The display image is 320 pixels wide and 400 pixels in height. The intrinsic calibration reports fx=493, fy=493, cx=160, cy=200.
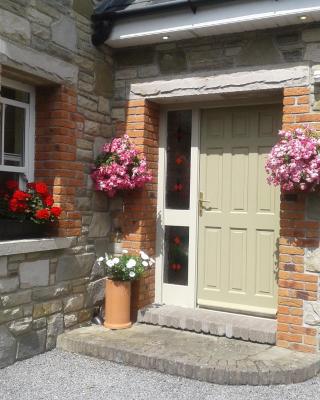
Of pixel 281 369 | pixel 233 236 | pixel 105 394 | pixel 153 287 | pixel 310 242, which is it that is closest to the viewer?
pixel 105 394

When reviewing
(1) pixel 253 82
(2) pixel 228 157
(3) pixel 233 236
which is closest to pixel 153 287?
(3) pixel 233 236

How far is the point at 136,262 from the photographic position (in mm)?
4895

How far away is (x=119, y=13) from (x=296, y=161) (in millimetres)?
2224

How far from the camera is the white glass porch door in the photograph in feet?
17.2

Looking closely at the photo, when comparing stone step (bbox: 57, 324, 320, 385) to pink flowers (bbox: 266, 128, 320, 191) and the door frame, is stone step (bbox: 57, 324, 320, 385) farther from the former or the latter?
pink flowers (bbox: 266, 128, 320, 191)

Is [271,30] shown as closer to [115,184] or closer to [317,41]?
[317,41]

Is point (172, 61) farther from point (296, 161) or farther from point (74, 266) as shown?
point (74, 266)

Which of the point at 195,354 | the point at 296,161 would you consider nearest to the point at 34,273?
the point at 195,354

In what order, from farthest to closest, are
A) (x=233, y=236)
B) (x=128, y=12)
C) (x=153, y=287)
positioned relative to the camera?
(x=153, y=287), (x=233, y=236), (x=128, y=12)

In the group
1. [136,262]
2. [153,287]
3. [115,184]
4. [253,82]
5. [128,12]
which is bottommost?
[153,287]

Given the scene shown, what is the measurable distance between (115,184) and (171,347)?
163 cm

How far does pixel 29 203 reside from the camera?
4336 mm

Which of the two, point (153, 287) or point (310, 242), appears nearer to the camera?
point (310, 242)

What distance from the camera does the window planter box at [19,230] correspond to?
415 centimetres
